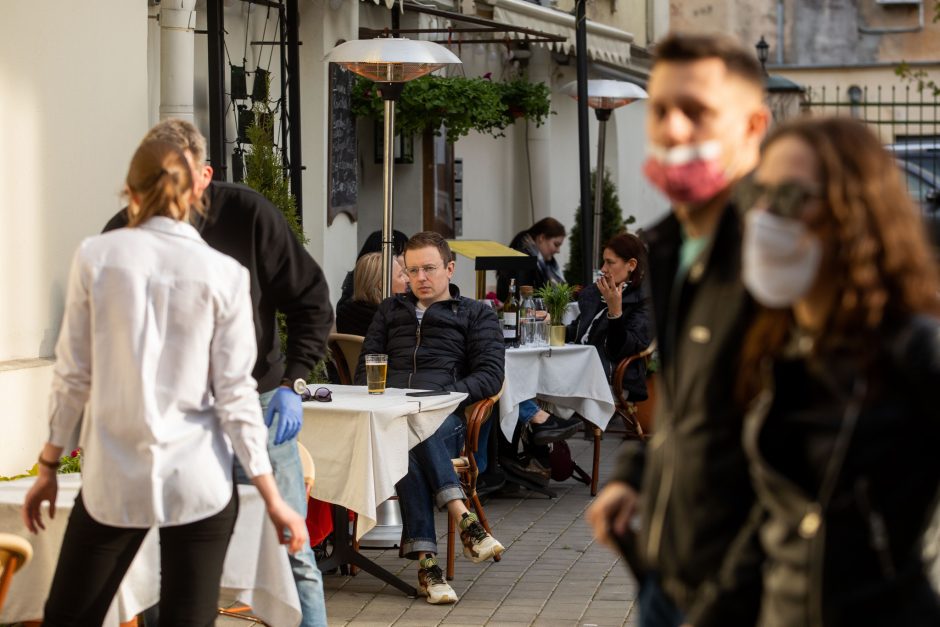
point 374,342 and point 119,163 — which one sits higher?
point 119,163

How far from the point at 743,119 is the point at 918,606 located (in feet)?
2.99

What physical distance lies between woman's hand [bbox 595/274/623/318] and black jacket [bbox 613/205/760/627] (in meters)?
7.11

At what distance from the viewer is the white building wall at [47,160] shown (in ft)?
21.1

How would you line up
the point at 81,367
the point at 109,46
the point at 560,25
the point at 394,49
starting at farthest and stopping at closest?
the point at 560,25
the point at 394,49
the point at 109,46
the point at 81,367

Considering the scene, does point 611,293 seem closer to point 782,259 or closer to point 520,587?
point 520,587

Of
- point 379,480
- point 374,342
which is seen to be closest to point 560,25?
point 374,342

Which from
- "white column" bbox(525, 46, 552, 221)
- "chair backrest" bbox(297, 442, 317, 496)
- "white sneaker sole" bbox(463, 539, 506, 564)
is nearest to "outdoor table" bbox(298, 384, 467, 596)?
"white sneaker sole" bbox(463, 539, 506, 564)

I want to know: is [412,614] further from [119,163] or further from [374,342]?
[119,163]

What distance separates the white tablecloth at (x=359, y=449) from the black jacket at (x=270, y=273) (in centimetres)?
137

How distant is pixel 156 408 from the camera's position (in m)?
3.57

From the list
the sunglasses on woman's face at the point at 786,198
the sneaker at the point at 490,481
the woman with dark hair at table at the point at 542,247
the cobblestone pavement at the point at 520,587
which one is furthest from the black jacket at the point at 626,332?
the sunglasses on woman's face at the point at 786,198

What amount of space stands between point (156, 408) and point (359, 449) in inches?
106

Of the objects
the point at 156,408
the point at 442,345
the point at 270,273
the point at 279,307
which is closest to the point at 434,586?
the point at 442,345

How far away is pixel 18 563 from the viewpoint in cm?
386
